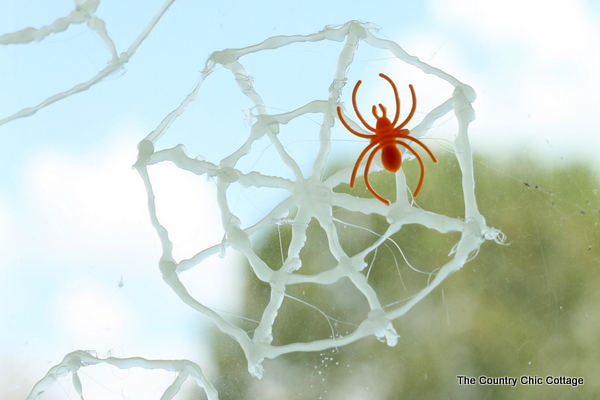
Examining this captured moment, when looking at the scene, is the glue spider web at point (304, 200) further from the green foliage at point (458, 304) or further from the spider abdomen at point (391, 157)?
the green foliage at point (458, 304)

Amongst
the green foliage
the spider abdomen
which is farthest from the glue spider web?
the green foliage

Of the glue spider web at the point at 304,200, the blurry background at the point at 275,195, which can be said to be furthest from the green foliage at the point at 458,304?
the glue spider web at the point at 304,200

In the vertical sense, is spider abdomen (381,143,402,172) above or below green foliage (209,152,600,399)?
above

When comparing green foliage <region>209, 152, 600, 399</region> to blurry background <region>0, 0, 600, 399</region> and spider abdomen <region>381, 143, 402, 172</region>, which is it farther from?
spider abdomen <region>381, 143, 402, 172</region>

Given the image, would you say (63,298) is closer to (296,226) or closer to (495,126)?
(296,226)

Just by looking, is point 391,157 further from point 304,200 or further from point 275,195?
point 275,195

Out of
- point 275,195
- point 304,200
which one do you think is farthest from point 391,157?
point 275,195
